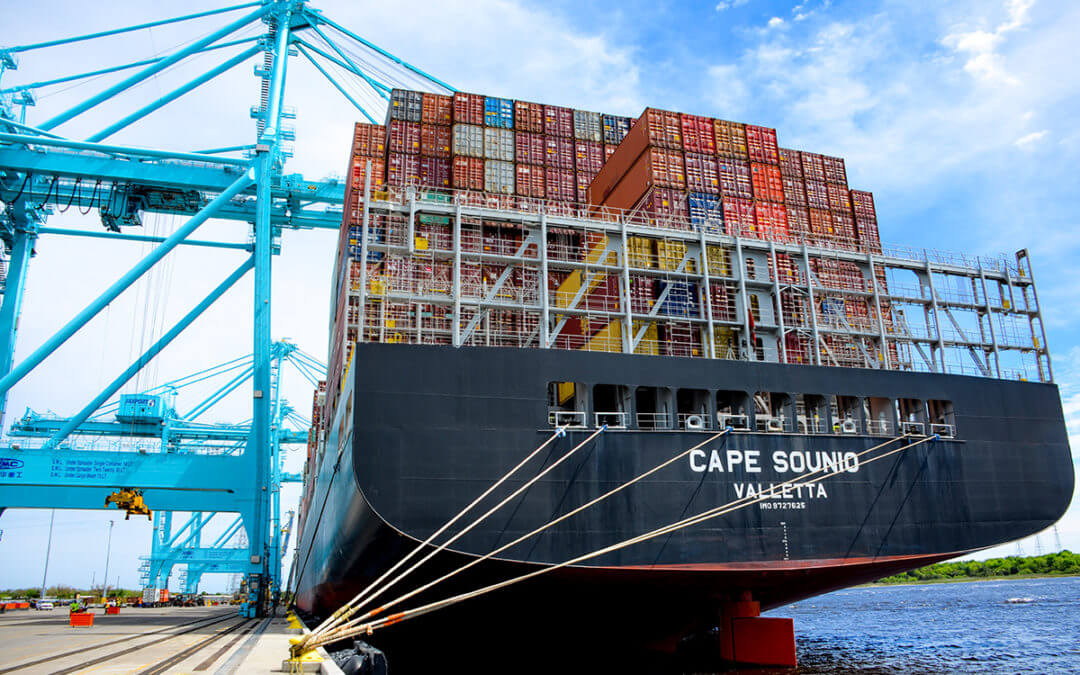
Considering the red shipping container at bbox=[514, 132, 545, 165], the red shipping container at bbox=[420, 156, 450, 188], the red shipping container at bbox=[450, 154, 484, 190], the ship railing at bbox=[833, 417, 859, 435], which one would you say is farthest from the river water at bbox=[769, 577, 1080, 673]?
the red shipping container at bbox=[420, 156, 450, 188]

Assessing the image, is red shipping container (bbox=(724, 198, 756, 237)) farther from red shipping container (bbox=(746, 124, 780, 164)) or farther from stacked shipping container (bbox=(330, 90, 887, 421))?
red shipping container (bbox=(746, 124, 780, 164))

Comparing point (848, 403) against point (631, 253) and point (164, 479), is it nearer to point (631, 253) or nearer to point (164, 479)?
point (631, 253)

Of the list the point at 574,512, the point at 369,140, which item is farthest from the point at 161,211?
the point at 574,512

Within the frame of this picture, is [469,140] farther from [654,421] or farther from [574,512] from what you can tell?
[574,512]

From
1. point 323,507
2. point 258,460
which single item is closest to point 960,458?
point 323,507

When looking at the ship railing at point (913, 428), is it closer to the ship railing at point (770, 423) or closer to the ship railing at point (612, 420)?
the ship railing at point (770, 423)

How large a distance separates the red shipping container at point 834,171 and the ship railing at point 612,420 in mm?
10820

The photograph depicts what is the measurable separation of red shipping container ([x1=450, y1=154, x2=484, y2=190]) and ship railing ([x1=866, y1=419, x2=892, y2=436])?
34.8 ft

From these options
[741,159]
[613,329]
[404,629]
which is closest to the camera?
[404,629]

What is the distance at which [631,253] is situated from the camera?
1461 centimetres

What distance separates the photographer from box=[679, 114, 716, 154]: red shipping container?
17.3m

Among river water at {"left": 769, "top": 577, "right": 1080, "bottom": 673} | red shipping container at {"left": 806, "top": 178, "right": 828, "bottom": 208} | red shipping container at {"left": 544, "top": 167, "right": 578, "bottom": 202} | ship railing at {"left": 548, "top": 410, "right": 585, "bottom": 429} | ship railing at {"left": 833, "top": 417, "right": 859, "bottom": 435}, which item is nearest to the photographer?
ship railing at {"left": 548, "top": 410, "right": 585, "bottom": 429}

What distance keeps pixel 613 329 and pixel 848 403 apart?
4603 millimetres

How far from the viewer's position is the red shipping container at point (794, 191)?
18359mm
